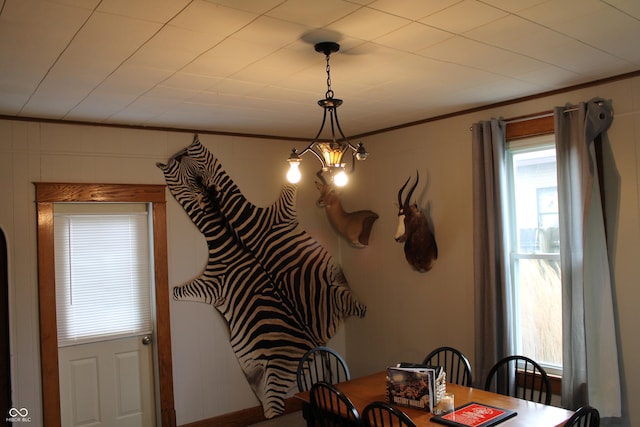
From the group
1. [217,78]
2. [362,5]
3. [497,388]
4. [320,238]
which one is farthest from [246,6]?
[320,238]

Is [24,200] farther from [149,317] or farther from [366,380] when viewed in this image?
[366,380]

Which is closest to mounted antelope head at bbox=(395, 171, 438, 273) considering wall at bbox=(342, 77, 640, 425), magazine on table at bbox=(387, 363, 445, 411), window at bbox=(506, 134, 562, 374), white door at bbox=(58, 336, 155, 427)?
wall at bbox=(342, 77, 640, 425)

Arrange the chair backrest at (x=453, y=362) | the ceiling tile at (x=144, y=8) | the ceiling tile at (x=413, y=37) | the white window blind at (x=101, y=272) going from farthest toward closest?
the white window blind at (x=101, y=272)
the chair backrest at (x=453, y=362)
the ceiling tile at (x=413, y=37)
the ceiling tile at (x=144, y=8)

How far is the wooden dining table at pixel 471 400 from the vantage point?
2.72m

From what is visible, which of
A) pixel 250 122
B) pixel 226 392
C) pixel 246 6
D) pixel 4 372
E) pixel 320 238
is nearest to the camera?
pixel 246 6

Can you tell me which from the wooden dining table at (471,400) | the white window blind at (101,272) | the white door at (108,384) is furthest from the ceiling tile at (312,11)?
the white door at (108,384)

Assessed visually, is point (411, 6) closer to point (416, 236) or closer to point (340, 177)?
point (340, 177)

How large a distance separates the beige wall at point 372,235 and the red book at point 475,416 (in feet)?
3.83

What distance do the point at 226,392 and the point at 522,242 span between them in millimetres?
2894

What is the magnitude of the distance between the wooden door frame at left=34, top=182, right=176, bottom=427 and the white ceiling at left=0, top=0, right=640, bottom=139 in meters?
0.59

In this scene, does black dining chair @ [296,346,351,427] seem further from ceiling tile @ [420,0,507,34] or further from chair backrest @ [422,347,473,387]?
ceiling tile @ [420,0,507,34]

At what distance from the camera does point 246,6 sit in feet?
6.97

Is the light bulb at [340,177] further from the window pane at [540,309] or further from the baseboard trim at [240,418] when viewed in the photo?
the baseboard trim at [240,418]

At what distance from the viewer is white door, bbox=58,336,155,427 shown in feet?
13.8
